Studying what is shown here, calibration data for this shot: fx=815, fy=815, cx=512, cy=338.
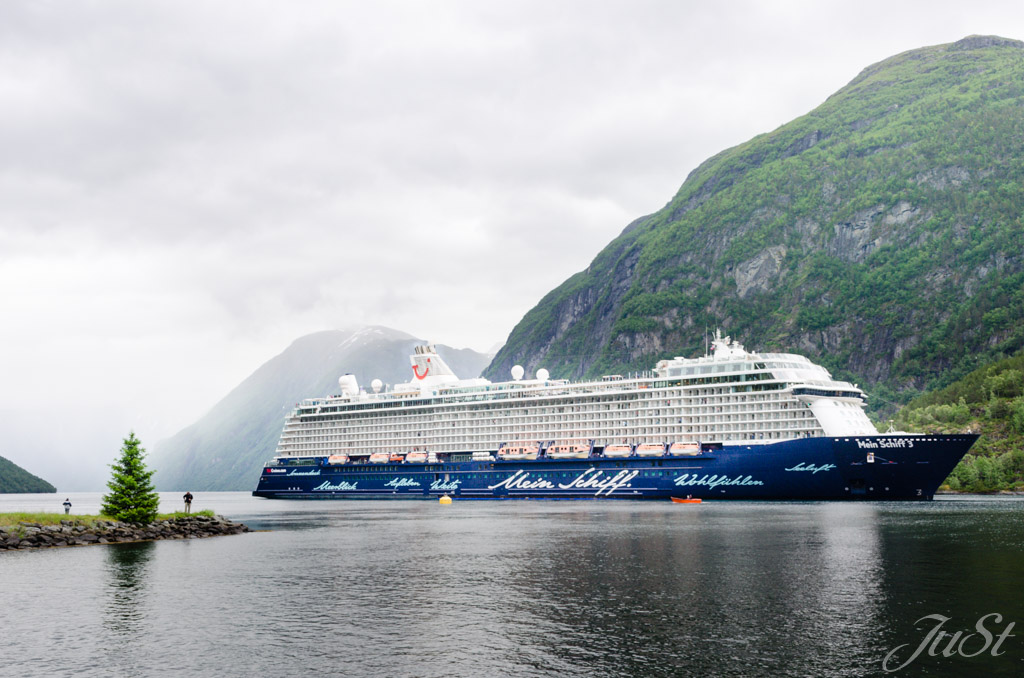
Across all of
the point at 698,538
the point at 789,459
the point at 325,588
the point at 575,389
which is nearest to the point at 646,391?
the point at 575,389

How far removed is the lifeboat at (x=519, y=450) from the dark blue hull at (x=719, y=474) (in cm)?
115

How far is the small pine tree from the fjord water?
327 inches

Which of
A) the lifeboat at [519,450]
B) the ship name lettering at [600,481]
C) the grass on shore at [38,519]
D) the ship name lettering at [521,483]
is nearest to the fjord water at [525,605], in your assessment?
the grass on shore at [38,519]

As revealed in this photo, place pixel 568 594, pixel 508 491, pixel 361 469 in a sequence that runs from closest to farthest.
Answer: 1. pixel 568 594
2. pixel 508 491
3. pixel 361 469

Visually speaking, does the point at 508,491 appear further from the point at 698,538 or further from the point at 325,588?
the point at 325,588

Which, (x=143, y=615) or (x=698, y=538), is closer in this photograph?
(x=143, y=615)

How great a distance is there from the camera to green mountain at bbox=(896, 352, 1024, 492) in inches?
6127

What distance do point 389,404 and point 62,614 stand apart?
395ft

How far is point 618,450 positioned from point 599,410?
9.48 metres

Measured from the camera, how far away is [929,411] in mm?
190500

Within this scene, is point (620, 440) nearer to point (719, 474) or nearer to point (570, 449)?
point (570, 449)

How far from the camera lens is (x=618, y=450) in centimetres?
11956

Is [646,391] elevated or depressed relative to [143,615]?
elevated

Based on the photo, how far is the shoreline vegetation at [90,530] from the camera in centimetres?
5959
